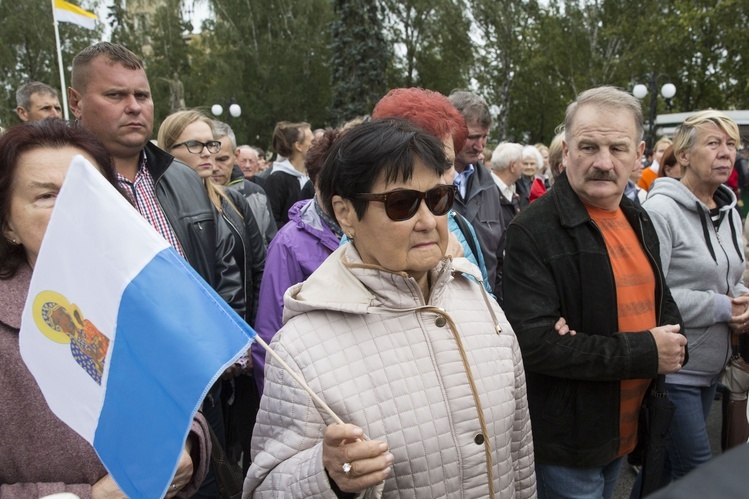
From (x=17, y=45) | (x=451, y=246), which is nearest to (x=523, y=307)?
(x=451, y=246)

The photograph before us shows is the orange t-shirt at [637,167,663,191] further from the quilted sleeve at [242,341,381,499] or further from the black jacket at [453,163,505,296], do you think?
the quilted sleeve at [242,341,381,499]

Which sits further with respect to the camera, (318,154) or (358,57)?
(358,57)

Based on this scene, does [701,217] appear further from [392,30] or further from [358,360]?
[392,30]

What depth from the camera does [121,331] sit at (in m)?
1.58

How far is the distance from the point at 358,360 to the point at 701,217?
243 centimetres

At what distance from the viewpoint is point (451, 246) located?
7.63 feet

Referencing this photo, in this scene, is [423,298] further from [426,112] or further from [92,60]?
[92,60]

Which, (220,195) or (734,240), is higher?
(220,195)

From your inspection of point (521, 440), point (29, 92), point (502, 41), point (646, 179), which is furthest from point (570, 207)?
point (502, 41)

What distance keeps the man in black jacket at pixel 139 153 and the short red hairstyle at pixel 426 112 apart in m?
1.16

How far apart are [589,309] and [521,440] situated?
67cm

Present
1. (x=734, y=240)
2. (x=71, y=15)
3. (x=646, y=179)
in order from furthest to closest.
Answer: (x=71, y=15)
(x=646, y=179)
(x=734, y=240)

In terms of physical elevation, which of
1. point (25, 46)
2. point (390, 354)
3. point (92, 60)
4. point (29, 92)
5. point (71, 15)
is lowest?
point (390, 354)

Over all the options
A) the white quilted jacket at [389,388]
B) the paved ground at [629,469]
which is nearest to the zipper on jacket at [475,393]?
the white quilted jacket at [389,388]
